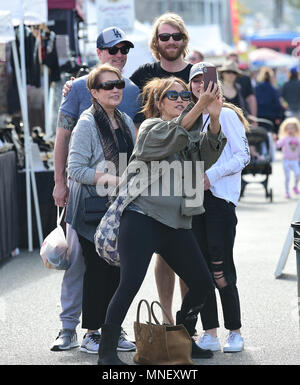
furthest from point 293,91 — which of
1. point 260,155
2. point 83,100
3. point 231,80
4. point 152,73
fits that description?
point 83,100

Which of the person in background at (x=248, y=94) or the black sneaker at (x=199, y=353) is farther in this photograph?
the person in background at (x=248, y=94)

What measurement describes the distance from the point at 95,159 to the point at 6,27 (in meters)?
3.74

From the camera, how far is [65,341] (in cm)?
628

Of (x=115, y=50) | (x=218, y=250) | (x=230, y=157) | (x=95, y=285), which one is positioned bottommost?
(x=95, y=285)

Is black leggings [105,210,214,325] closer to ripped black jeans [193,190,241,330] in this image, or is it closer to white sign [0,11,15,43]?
ripped black jeans [193,190,241,330]

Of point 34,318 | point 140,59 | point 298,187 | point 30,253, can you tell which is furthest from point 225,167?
point 298,187

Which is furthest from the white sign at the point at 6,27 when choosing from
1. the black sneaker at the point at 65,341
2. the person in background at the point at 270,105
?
the person in background at the point at 270,105

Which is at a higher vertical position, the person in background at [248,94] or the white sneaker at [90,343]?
the person in background at [248,94]

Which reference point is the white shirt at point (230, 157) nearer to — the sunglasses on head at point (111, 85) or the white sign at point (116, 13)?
the sunglasses on head at point (111, 85)

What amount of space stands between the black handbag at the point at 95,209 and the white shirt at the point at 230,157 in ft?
2.18

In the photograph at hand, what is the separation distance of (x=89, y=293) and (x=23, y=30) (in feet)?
17.1

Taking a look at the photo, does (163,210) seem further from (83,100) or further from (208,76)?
(83,100)

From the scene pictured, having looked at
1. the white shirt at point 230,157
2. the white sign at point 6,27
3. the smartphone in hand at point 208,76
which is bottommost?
the white shirt at point 230,157

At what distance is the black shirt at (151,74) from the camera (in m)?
6.52
